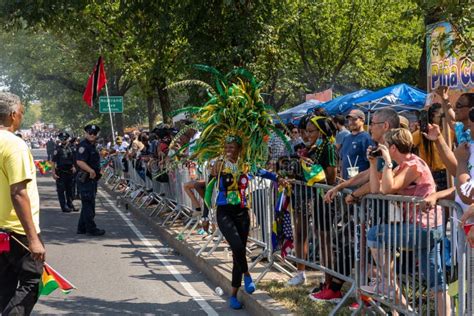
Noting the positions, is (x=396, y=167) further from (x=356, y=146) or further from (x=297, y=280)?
(x=297, y=280)

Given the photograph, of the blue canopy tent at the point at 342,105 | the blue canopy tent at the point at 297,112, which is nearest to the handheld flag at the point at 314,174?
the blue canopy tent at the point at 342,105

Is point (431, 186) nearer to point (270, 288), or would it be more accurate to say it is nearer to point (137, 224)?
point (270, 288)

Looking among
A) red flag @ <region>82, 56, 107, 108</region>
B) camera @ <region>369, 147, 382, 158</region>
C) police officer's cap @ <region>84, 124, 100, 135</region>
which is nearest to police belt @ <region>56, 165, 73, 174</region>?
police officer's cap @ <region>84, 124, 100, 135</region>

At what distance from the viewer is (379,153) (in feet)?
17.3

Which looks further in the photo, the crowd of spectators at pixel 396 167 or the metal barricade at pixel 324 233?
the metal barricade at pixel 324 233

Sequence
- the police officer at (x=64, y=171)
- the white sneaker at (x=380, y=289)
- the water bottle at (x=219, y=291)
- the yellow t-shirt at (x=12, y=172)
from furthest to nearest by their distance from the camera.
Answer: the police officer at (x=64, y=171) → the water bottle at (x=219, y=291) → the white sneaker at (x=380, y=289) → the yellow t-shirt at (x=12, y=172)

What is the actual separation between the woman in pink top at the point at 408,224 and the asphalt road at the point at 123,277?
2.17 meters

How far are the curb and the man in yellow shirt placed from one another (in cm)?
239

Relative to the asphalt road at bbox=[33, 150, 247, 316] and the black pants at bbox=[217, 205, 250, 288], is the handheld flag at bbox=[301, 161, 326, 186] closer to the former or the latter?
the black pants at bbox=[217, 205, 250, 288]

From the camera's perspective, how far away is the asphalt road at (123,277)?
717 cm

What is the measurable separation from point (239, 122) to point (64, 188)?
10129mm

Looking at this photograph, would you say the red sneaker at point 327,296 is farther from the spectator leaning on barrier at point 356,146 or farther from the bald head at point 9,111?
the bald head at point 9,111

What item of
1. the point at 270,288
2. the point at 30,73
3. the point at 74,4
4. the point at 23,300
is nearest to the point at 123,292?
the point at 270,288

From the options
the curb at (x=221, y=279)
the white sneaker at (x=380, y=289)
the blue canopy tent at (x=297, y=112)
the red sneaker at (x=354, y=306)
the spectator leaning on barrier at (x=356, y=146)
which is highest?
the blue canopy tent at (x=297, y=112)
